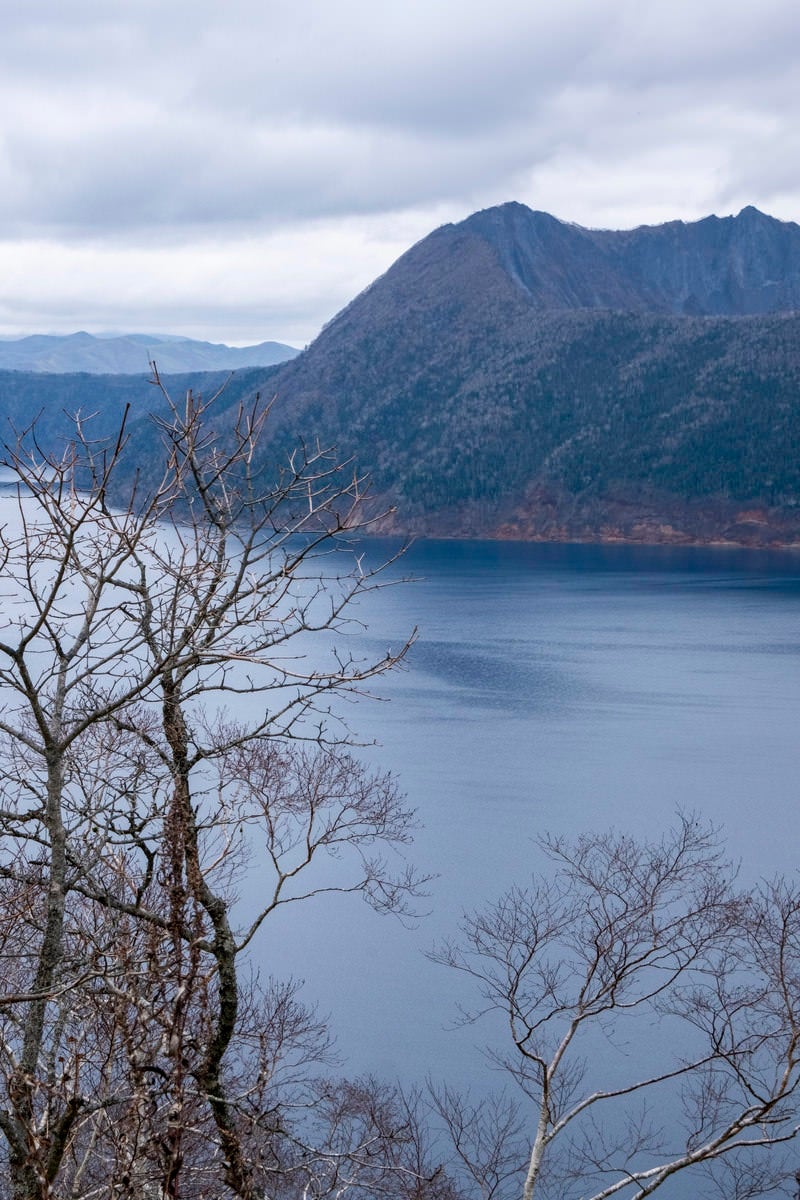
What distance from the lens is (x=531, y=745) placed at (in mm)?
24703

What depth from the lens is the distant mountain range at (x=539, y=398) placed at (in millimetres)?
79625

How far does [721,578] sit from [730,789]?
116 ft

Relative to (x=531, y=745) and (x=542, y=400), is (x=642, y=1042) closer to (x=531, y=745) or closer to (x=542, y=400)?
(x=531, y=745)

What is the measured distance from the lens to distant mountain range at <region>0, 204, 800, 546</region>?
3135 inches

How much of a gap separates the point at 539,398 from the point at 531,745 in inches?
3051

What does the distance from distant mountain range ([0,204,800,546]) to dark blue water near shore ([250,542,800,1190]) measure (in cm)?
2032

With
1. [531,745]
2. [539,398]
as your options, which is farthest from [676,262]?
[531,745]

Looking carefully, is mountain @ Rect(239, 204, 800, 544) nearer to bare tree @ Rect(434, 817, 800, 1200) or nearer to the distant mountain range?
the distant mountain range

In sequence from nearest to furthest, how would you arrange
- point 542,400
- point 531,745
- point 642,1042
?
point 642,1042 < point 531,745 < point 542,400

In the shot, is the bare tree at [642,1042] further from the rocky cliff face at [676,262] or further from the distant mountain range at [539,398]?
the rocky cliff face at [676,262]

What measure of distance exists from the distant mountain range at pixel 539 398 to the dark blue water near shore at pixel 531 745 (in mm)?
20321

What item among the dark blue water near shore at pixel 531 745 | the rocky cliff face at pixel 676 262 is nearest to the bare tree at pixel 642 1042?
the dark blue water near shore at pixel 531 745

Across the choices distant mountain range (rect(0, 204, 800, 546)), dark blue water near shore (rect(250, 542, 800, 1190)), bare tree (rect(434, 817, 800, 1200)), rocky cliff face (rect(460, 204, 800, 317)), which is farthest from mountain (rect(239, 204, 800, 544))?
bare tree (rect(434, 817, 800, 1200))

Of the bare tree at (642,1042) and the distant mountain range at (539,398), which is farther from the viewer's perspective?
the distant mountain range at (539,398)
